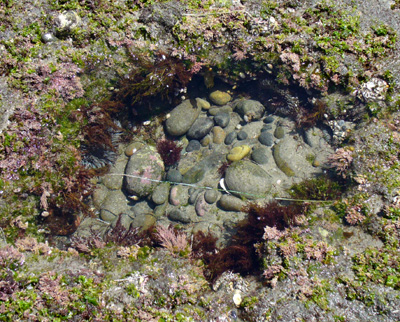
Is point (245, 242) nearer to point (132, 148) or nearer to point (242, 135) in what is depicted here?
point (242, 135)

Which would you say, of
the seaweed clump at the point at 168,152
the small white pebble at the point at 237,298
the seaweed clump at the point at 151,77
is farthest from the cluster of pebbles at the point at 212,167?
the small white pebble at the point at 237,298

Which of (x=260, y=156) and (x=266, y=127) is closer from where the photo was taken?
(x=260, y=156)

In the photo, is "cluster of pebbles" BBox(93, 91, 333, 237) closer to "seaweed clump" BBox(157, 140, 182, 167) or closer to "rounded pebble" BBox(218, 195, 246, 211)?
"rounded pebble" BBox(218, 195, 246, 211)

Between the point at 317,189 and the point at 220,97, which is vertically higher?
the point at 220,97

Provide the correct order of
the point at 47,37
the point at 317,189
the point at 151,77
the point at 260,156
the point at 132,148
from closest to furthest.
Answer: the point at 47,37 → the point at 317,189 → the point at 151,77 → the point at 260,156 → the point at 132,148

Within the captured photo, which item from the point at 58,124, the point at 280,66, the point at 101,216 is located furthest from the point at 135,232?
the point at 280,66

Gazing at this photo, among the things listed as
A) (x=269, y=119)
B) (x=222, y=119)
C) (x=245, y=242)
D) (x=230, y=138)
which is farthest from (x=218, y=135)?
(x=245, y=242)

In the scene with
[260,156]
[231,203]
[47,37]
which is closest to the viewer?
[47,37]
